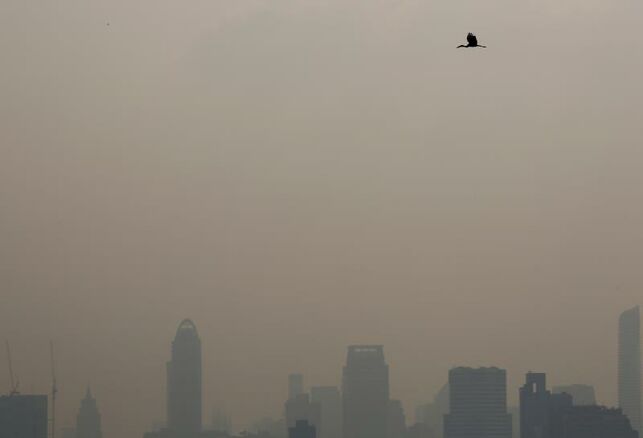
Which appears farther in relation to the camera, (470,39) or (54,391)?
(54,391)

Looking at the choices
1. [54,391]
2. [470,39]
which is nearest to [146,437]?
[54,391]

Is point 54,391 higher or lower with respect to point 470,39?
lower

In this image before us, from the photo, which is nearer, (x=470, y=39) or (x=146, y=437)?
(x=470, y=39)

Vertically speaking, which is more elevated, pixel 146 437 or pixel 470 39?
pixel 470 39

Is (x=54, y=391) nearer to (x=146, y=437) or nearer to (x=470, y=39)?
(x=146, y=437)
